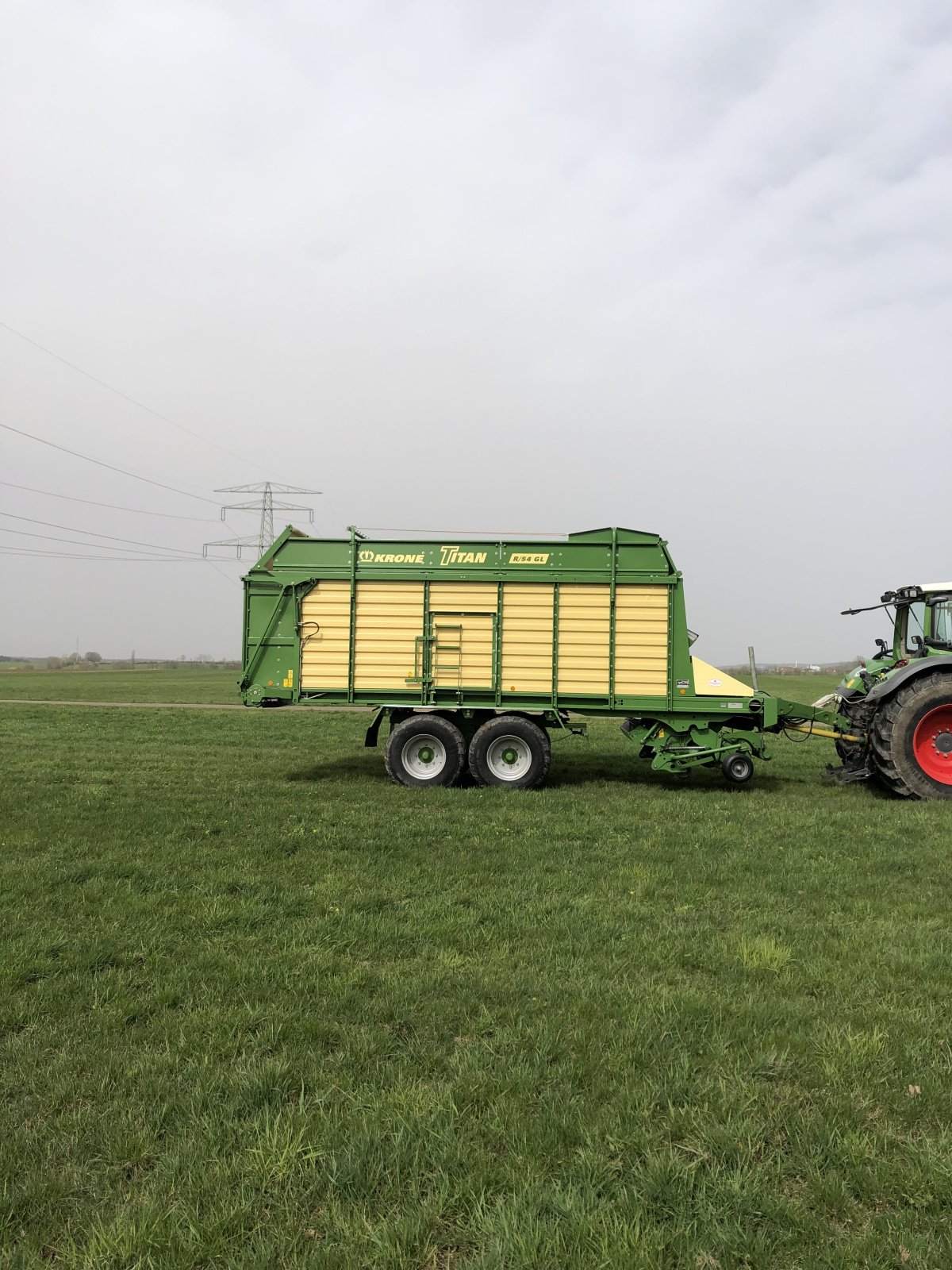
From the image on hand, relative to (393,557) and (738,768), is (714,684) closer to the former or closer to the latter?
(738,768)

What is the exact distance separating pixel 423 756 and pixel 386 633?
5.98 ft

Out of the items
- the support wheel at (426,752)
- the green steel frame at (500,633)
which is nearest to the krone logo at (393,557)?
the green steel frame at (500,633)

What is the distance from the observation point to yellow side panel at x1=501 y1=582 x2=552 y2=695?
10.6m

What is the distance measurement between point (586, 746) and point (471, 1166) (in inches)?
478

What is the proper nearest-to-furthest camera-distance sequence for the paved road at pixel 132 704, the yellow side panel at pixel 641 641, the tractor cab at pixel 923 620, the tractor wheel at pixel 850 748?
the tractor cab at pixel 923 620
the yellow side panel at pixel 641 641
the tractor wheel at pixel 850 748
the paved road at pixel 132 704

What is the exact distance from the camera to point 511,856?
6.85 metres

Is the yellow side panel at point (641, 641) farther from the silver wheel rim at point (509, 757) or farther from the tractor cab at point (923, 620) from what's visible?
the tractor cab at point (923, 620)

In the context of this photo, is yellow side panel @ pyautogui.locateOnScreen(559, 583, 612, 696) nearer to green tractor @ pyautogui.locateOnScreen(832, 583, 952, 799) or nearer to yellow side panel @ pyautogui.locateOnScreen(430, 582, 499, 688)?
yellow side panel @ pyautogui.locateOnScreen(430, 582, 499, 688)

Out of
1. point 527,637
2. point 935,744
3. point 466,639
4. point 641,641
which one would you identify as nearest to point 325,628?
point 466,639

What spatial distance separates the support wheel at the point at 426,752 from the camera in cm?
1050

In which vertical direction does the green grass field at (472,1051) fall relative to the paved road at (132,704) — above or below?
below

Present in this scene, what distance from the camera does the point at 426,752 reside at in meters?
10.7

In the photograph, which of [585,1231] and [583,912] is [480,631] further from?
[585,1231]

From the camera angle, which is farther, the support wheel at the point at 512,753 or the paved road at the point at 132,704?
the paved road at the point at 132,704
